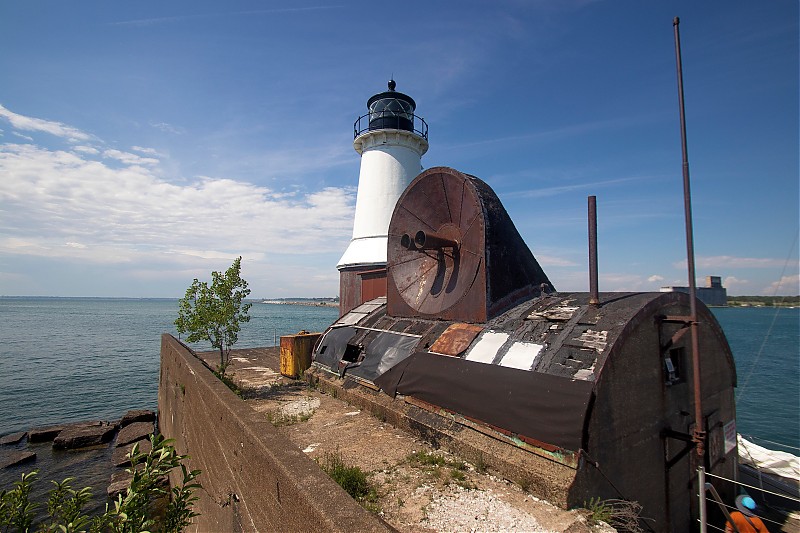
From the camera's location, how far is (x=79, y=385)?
27922mm

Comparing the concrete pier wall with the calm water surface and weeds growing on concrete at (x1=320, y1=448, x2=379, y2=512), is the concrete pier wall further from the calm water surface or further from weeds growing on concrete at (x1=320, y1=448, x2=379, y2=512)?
the calm water surface

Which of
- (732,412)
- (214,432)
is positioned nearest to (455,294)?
(214,432)

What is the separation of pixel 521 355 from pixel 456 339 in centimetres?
200

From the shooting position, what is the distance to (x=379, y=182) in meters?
22.5

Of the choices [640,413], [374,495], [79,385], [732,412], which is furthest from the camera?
[79,385]

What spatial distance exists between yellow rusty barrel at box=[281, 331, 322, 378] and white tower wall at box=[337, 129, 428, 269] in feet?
23.1

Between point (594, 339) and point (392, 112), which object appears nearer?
point (594, 339)

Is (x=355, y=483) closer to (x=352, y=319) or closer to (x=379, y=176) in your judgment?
(x=352, y=319)

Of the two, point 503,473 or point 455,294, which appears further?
point 455,294

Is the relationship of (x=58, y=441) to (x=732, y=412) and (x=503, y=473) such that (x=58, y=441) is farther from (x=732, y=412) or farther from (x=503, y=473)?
(x=732, y=412)

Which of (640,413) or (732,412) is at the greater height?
(640,413)

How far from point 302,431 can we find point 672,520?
7.55m

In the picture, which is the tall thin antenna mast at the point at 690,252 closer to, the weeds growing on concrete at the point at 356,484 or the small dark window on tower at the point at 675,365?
the small dark window on tower at the point at 675,365

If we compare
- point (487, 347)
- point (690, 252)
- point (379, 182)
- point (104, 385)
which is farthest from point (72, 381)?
point (690, 252)
